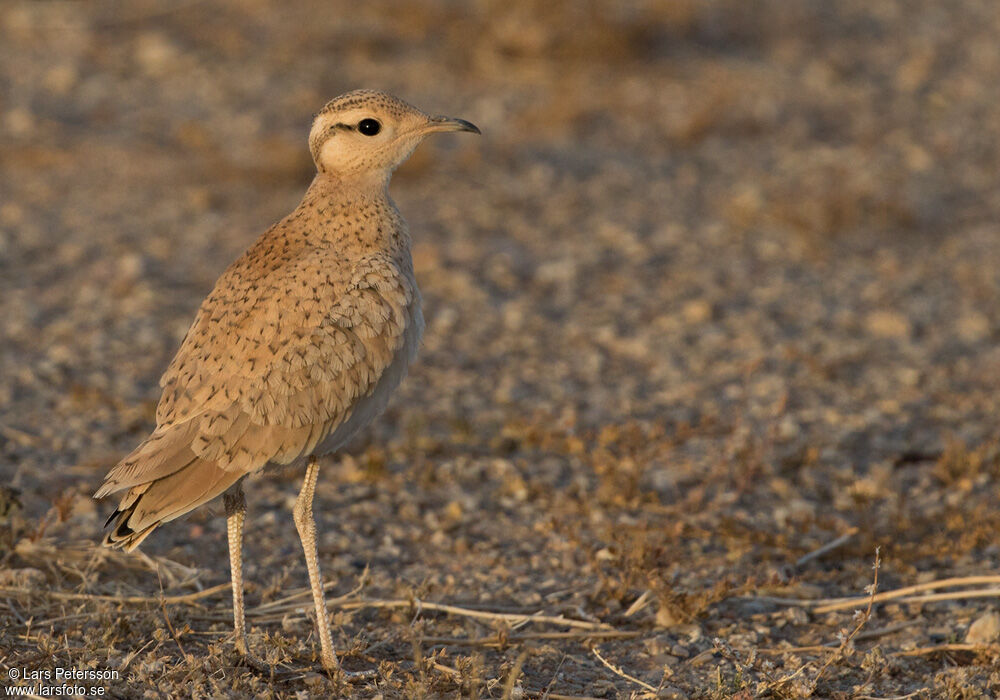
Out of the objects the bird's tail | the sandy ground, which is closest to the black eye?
the bird's tail

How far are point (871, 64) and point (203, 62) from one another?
577cm

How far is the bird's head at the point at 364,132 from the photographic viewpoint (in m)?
4.40

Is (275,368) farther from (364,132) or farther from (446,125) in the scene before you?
(446,125)

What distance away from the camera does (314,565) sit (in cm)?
398

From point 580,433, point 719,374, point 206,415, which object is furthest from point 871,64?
point 206,415

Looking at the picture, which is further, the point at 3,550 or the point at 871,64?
the point at 871,64

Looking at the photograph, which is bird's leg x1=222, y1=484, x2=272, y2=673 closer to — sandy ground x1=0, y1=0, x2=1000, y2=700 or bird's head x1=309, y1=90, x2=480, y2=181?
sandy ground x1=0, y1=0, x2=1000, y2=700

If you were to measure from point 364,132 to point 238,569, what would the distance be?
1.55 m

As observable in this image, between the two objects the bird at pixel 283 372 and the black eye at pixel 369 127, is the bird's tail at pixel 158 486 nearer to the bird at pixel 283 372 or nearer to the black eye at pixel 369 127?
the bird at pixel 283 372

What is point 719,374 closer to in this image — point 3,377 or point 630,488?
point 630,488

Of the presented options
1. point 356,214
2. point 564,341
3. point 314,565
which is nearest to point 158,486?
point 314,565

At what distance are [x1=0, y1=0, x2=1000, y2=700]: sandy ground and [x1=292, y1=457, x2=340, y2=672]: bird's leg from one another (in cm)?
8

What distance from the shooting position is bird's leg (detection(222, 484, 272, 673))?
394 centimetres

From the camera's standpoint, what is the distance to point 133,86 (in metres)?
10.1
